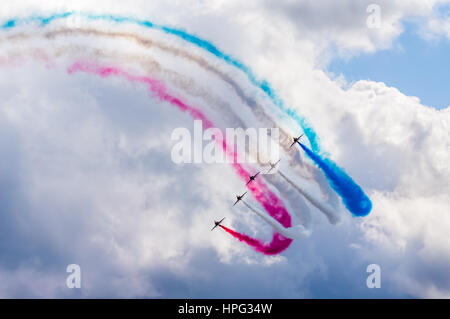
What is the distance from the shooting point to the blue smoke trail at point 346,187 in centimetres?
8262

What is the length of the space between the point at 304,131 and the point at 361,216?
1688 cm

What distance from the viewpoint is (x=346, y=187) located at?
8300 cm

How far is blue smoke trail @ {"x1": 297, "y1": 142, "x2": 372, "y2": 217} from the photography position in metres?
82.6
